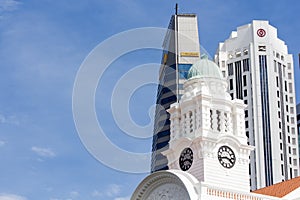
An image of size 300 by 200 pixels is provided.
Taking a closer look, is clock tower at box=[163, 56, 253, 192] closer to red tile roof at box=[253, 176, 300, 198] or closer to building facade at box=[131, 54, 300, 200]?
building facade at box=[131, 54, 300, 200]

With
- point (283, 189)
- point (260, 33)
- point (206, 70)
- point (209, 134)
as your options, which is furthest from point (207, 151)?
point (260, 33)

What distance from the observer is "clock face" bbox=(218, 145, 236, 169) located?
2028 inches

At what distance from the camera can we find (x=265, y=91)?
107m

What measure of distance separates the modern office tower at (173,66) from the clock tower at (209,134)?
141 ft

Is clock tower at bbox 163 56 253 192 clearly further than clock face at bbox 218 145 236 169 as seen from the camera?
No

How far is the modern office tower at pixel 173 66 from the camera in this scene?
4070 inches

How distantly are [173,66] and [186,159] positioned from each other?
58.2m

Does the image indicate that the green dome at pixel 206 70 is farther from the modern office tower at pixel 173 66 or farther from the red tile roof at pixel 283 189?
the modern office tower at pixel 173 66

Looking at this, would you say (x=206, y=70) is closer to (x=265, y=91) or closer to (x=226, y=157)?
(x=226, y=157)

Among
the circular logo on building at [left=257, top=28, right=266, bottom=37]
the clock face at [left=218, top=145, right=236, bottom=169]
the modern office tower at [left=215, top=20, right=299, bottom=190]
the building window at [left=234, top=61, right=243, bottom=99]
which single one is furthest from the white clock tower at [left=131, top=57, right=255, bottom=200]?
the circular logo on building at [left=257, top=28, right=266, bottom=37]

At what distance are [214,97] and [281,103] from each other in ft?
188

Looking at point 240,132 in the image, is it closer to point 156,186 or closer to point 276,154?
point 156,186

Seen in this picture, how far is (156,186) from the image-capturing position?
5081 centimetres

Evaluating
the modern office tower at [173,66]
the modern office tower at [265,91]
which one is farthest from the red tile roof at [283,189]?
the modern office tower at [265,91]
